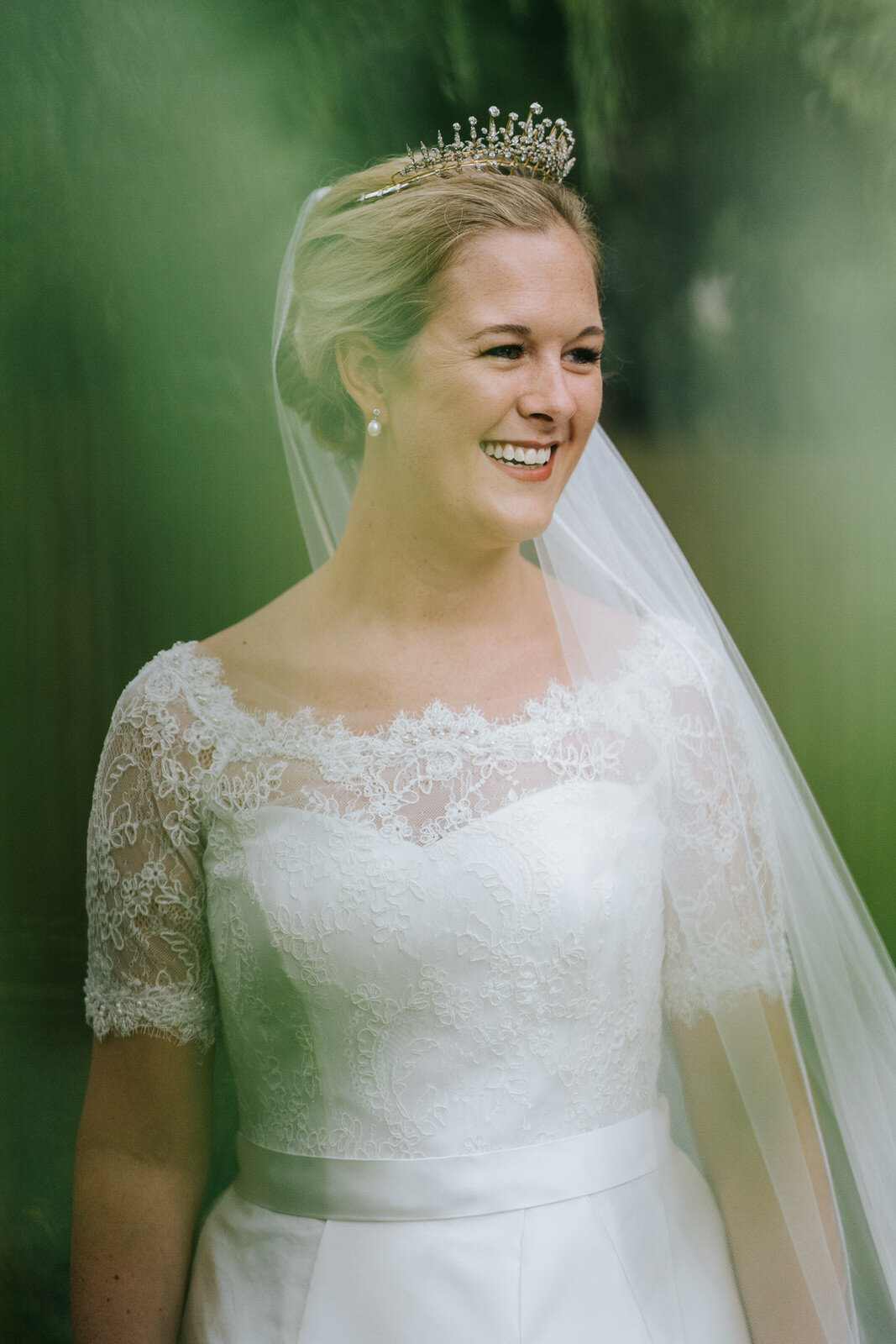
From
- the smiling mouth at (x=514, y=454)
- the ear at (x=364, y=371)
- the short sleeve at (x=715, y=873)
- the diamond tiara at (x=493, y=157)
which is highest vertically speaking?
the diamond tiara at (x=493, y=157)

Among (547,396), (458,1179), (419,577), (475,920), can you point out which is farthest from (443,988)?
(547,396)

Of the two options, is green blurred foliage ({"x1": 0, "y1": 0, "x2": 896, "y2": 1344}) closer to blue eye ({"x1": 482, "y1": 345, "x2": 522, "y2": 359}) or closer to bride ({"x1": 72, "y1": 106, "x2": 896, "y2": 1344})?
bride ({"x1": 72, "y1": 106, "x2": 896, "y2": 1344})

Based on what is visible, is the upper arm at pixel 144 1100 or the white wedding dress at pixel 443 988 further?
the upper arm at pixel 144 1100

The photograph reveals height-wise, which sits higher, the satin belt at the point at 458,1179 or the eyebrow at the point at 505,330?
the eyebrow at the point at 505,330

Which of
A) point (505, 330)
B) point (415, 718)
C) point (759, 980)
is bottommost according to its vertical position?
point (759, 980)

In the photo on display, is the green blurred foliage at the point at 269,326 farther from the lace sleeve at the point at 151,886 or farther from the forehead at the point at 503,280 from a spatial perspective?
the forehead at the point at 503,280

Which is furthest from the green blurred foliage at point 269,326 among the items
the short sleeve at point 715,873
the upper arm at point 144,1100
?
the short sleeve at point 715,873

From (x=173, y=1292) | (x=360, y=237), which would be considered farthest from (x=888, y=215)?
(x=173, y=1292)

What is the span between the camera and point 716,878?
99 centimetres

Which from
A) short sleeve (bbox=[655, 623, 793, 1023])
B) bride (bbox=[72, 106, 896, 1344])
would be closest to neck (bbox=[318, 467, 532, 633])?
bride (bbox=[72, 106, 896, 1344])

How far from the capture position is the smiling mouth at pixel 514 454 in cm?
97

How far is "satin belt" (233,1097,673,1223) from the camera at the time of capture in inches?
36.2

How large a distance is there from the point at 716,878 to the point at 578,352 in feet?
1.73

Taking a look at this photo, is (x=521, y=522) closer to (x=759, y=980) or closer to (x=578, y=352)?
(x=578, y=352)
